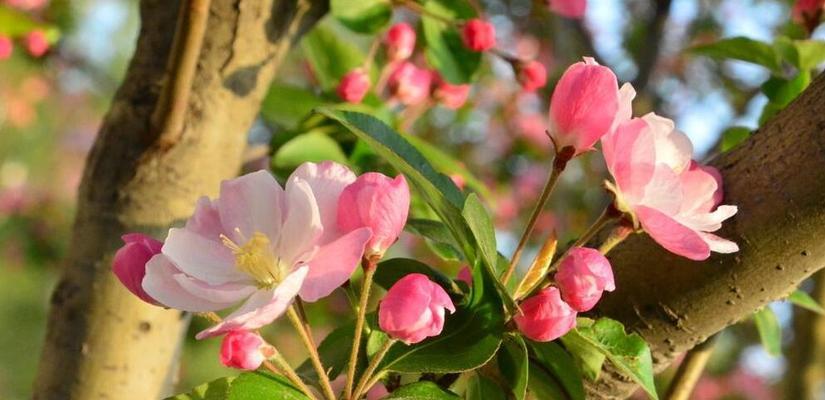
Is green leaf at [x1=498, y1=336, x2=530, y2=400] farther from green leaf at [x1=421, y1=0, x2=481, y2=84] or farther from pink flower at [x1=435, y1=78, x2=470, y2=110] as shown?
pink flower at [x1=435, y1=78, x2=470, y2=110]

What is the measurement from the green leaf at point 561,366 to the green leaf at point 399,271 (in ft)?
0.21

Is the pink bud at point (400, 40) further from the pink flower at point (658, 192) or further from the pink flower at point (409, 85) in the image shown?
the pink flower at point (658, 192)

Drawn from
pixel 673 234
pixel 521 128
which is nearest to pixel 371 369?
pixel 673 234

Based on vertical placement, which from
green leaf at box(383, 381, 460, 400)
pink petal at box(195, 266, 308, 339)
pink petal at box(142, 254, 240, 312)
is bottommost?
green leaf at box(383, 381, 460, 400)

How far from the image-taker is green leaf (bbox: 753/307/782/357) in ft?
2.46

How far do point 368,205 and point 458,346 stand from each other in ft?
0.31

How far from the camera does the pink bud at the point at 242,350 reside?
1.44 ft

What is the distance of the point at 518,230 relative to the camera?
111 inches

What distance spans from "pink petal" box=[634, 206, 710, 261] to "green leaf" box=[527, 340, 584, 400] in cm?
9

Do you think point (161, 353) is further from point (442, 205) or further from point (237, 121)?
point (442, 205)

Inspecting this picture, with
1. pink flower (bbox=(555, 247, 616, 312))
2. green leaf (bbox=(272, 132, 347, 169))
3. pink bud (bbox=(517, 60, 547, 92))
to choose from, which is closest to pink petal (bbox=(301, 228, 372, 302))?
pink flower (bbox=(555, 247, 616, 312))

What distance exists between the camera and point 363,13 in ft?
2.89

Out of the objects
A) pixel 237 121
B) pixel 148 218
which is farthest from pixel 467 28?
pixel 148 218

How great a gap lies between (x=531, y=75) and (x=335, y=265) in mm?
564
